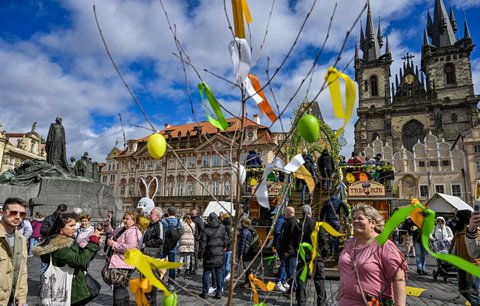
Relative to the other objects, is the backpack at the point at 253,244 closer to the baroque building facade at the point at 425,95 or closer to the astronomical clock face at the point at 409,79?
the baroque building facade at the point at 425,95

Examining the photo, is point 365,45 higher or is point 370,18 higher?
point 370,18

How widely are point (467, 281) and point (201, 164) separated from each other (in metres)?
42.0

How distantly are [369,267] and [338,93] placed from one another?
152 cm

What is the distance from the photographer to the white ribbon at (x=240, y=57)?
4.77ft

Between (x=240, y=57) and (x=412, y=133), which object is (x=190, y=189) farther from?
(x=240, y=57)

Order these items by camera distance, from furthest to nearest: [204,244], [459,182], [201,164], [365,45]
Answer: [365,45] → [201,164] → [459,182] → [204,244]

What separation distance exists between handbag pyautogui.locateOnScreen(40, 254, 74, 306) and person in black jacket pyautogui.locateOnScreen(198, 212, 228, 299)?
3.41 metres

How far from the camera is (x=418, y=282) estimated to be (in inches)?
303

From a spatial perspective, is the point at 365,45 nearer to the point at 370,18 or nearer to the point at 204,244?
the point at 370,18

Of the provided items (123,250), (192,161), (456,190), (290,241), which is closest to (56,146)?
(123,250)

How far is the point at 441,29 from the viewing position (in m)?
54.1

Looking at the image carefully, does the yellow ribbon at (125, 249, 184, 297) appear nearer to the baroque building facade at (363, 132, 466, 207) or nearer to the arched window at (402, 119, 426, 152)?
the baroque building facade at (363, 132, 466, 207)

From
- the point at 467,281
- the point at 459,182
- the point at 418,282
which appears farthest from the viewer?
the point at 459,182

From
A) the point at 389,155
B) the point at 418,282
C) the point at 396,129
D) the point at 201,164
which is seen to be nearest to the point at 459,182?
the point at 389,155
